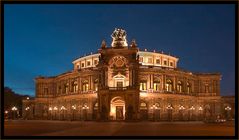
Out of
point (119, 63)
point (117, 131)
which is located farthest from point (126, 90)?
point (117, 131)

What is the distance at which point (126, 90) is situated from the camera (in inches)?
3383

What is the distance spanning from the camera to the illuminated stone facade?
285 ft

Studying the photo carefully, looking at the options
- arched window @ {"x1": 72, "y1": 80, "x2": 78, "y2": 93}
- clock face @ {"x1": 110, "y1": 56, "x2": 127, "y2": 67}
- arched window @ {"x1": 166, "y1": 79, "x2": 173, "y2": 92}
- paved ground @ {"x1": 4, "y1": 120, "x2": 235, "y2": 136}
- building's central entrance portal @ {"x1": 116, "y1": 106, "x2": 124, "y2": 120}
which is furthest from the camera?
arched window @ {"x1": 72, "y1": 80, "x2": 78, "y2": 93}

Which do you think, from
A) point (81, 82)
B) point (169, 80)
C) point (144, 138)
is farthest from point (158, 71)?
point (144, 138)

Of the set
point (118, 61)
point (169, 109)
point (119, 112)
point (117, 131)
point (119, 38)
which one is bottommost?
point (119, 112)

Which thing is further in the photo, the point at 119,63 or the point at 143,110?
the point at 143,110

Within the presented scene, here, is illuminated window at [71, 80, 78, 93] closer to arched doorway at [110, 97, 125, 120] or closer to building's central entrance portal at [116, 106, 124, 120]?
arched doorway at [110, 97, 125, 120]

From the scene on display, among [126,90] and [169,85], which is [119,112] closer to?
[126,90]

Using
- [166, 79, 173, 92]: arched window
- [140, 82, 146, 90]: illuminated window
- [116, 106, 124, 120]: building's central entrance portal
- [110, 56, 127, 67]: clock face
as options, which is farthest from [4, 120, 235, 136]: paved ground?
[166, 79, 173, 92]: arched window

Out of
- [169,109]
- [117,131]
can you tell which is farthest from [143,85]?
[117,131]

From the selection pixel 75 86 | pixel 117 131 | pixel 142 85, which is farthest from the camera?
pixel 75 86

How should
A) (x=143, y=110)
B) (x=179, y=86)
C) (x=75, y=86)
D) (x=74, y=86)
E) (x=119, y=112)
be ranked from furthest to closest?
(x=74, y=86) → (x=75, y=86) → (x=179, y=86) → (x=143, y=110) → (x=119, y=112)

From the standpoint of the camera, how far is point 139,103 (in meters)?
87.5

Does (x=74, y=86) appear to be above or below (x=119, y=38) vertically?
below
